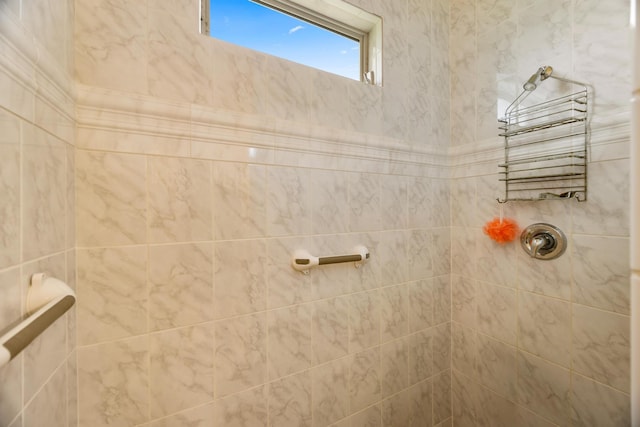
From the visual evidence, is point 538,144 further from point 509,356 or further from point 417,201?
point 509,356

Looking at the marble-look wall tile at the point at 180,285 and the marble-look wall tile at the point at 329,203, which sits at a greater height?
the marble-look wall tile at the point at 329,203

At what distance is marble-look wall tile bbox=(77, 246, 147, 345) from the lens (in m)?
0.78

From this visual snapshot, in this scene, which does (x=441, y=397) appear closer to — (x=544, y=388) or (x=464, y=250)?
(x=544, y=388)

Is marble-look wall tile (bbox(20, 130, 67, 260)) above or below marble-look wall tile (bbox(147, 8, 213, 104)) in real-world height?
below

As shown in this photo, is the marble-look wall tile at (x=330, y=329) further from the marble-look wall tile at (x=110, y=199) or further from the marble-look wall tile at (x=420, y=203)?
the marble-look wall tile at (x=110, y=199)

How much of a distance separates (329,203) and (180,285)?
0.63 meters

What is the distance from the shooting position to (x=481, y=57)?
1.42 m

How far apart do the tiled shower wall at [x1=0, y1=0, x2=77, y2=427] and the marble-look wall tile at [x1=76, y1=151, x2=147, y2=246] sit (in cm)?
4

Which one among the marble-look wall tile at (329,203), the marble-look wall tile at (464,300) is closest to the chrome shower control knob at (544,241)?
the marble-look wall tile at (464,300)

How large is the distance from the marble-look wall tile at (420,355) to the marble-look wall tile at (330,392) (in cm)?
40

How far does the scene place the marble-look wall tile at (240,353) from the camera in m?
0.95

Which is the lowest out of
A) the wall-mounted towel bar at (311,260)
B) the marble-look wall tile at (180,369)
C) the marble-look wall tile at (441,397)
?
the marble-look wall tile at (441,397)

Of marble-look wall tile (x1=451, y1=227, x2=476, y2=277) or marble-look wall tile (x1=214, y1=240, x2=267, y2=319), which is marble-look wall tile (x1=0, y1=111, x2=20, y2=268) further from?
marble-look wall tile (x1=451, y1=227, x2=476, y2=277)

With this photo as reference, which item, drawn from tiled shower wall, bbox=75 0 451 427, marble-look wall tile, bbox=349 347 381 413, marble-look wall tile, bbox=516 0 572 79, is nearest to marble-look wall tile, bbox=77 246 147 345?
tiled shower wall, bbox=75 0 451 427
